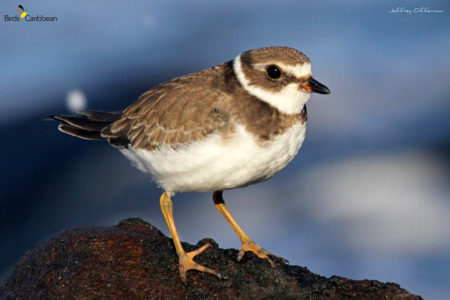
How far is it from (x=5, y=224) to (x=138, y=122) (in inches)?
340

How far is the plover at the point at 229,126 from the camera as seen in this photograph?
646 centimetres

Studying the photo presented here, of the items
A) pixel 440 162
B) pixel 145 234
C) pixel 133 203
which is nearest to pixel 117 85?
pixel 133 203

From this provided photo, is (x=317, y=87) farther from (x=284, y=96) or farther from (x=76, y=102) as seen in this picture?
(x=76, y=102)

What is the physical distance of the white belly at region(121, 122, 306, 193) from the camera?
6.39 meters

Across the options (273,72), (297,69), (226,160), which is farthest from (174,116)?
(297,69)

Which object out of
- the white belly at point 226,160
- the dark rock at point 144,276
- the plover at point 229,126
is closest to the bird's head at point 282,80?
the plover at point 229,126

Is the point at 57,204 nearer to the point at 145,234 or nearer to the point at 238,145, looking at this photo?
the point at 145,234

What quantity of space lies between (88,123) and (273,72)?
325cm

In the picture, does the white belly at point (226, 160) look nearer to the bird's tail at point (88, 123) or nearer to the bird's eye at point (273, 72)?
the bird's eye at point (273, 72)

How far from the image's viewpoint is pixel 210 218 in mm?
15656

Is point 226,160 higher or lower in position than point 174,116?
higher

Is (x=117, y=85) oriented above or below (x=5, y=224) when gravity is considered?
above

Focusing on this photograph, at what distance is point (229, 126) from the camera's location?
6.53 m

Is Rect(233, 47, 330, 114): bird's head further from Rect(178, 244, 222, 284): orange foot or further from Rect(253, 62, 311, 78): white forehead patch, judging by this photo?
Rect(178, 244, 222, 284): orange foot
